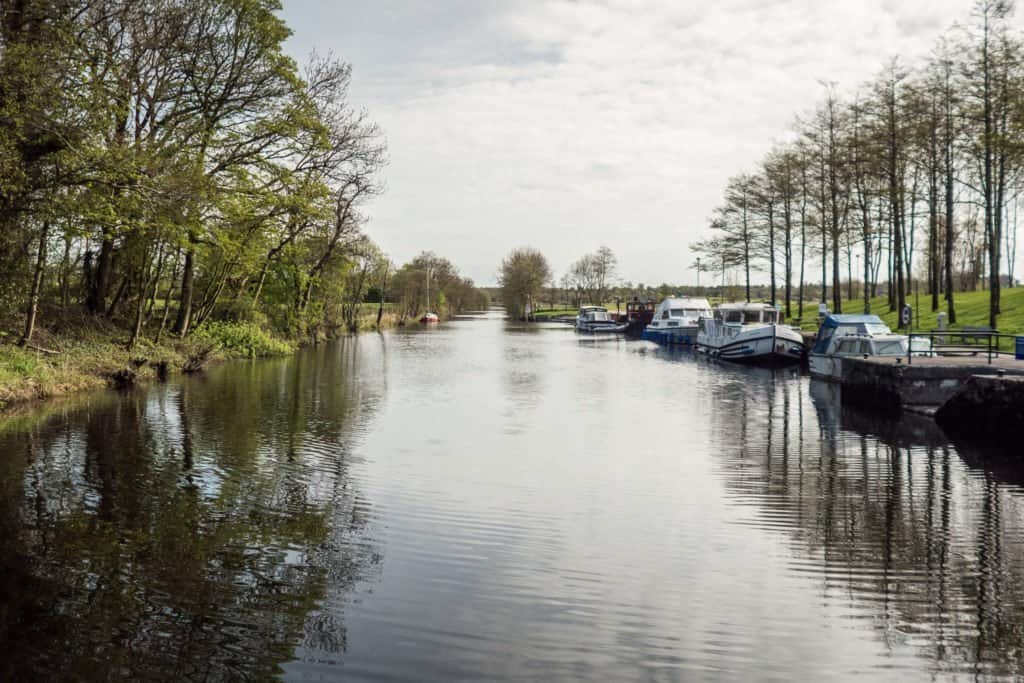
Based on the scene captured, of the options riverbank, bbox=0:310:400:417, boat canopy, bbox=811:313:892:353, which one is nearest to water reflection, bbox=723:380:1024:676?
boat canopy, bbox=811:313:892:353

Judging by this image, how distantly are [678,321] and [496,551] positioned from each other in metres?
46.6

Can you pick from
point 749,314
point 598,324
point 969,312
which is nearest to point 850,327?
point 969,312

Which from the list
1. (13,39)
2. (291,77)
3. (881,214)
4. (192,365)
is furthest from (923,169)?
(13,39)

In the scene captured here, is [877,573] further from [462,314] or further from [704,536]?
[462,314]

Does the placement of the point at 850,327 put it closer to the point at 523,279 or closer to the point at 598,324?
the point at 598,324

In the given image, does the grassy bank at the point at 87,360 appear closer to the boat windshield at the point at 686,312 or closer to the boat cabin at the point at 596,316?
the boat windshield at the point at 686,312

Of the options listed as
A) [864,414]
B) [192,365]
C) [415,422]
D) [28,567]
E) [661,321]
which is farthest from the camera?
[661,321]

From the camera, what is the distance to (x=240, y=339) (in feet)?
109

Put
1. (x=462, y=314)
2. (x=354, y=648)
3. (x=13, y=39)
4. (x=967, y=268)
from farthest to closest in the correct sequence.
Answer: (x=462, y=314), (x=967, y=268), (x=13, y=39), (x=354, y=648)

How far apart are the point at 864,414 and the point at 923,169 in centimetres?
2114

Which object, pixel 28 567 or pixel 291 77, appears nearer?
pixel 28 567

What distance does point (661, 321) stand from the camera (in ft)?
181

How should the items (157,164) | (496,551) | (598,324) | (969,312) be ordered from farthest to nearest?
1. (598,324)
2. (969,312)
3. (157,164)
4. (496,551)

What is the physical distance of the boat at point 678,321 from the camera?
5116 centimetres
